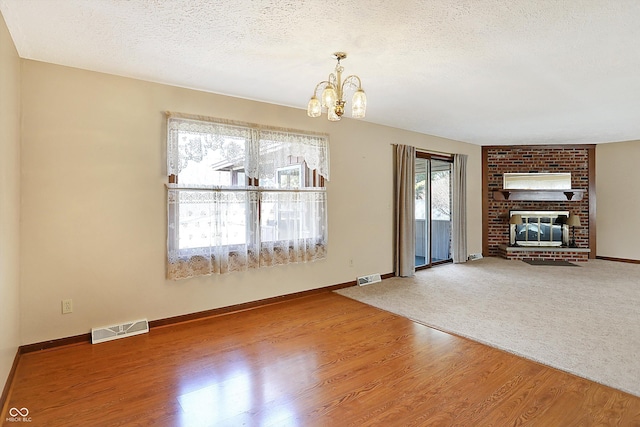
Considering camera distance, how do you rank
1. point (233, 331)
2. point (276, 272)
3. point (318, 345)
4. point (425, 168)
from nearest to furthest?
point (318, 345) → point (233, 331) → point (276, 272) → point (425, 168)

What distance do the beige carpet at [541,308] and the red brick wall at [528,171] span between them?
3.57 feet

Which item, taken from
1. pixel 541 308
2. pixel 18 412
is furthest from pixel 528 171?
pixel 18 412

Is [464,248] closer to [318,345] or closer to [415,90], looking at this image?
[415,90]

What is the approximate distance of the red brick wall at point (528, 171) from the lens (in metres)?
6.76

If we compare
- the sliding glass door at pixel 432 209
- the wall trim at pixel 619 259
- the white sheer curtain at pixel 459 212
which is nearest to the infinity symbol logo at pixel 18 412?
the sliding glass door at pixel 432 209

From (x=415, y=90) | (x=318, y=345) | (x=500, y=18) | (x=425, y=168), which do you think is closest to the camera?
(x=500, y=18)

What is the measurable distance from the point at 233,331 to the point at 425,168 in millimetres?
4376

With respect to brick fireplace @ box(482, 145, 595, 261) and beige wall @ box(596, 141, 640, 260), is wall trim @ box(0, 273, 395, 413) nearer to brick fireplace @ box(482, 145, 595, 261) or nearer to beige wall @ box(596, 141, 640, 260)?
brick fireplace @ box(482, 145, 595, 261)

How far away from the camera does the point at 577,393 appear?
7.02 feet

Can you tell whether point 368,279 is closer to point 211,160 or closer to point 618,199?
point 211,160

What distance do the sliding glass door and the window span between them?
2.42m

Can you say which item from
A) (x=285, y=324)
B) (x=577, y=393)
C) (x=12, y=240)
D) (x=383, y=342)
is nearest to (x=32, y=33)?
(x=12, y=240)

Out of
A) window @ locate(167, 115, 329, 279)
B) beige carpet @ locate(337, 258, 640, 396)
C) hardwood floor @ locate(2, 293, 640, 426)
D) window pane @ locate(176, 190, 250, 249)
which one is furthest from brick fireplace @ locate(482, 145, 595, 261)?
window pane @ locate(176, 190, 250, 249)

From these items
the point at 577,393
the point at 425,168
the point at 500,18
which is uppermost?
the point at 500,18
